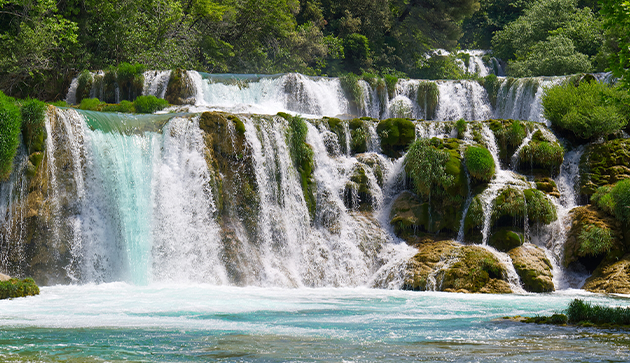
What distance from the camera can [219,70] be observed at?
35.5 meters

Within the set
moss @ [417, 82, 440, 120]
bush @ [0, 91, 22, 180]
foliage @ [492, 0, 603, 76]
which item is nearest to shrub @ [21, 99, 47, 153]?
bush @ [0, 91, 22, 180]

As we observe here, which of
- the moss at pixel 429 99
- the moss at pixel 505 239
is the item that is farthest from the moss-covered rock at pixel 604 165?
the moss at pixel 429 99

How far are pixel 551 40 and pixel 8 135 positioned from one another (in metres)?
29.6

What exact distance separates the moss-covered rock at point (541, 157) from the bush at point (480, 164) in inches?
75.6

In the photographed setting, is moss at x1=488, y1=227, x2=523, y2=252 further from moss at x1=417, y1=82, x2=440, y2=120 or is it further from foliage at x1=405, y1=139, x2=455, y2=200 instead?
moss at x1=417, y1=82, x2=440, y2=120

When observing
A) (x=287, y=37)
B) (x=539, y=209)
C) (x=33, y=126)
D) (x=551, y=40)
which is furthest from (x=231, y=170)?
(x=551, y=40)

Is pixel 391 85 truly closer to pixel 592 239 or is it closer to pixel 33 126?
pixel 592 239

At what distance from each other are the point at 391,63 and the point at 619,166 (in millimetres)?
24164

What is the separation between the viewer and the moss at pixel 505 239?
18.3 meters

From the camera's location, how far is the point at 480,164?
1945 centimetres

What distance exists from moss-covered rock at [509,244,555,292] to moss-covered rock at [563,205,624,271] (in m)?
1.01

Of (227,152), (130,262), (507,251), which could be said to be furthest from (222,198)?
(507,251)

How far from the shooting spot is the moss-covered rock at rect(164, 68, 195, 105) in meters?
25.0

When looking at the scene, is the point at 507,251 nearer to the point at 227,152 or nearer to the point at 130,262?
the point at 227,152
